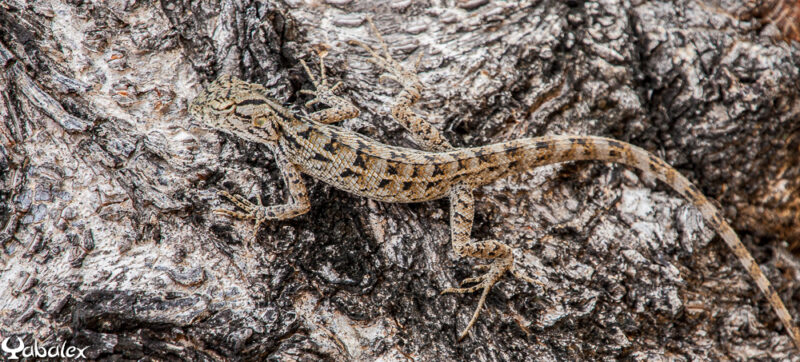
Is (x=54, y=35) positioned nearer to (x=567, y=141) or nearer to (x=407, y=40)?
(x=407, y=40)

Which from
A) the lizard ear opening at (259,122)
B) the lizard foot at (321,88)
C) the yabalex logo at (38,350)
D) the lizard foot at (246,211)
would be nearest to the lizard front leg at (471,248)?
the lizard foot at (321,88)

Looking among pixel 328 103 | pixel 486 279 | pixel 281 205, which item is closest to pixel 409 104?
pixel 328 103

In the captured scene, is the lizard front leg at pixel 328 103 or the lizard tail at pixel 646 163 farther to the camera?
the lizard tail at pixel 646 163

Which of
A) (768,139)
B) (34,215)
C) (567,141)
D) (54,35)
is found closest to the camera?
(34,215)

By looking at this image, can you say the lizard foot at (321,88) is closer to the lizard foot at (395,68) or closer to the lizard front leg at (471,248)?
the lizard foot at (395,68)

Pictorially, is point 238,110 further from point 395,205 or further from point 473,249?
point 473,249

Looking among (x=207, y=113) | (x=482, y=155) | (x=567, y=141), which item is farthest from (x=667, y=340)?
(x=207, y=113)
